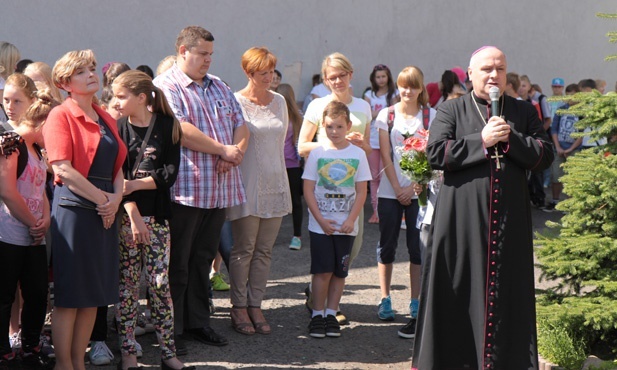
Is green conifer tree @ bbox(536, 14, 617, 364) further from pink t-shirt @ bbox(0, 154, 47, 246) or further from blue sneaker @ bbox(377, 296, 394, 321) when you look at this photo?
pink t-shirt @ bbox(0, 154, 47, 246)

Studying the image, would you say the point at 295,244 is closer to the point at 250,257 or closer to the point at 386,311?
the point at 386,311

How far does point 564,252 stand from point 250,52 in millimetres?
2833

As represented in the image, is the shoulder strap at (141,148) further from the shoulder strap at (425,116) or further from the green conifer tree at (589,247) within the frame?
the green conifer tree at (589,247)

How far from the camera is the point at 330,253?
285 inches

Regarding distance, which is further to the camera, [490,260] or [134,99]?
[134,99]

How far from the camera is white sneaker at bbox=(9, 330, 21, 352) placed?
20.5 ft

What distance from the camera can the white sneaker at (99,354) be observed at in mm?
6242

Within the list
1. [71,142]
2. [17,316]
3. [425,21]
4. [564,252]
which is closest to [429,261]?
[564,252]

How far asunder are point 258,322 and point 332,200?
1.13 metres

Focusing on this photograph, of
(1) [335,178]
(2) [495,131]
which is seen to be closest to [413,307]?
(1) [335,178]

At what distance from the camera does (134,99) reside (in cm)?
596

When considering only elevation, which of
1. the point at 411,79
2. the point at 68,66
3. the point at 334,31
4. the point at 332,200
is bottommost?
the point at 332,200

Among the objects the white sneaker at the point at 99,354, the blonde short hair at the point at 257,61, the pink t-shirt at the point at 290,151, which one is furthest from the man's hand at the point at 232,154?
the pink t-shirt at the point at 290,151

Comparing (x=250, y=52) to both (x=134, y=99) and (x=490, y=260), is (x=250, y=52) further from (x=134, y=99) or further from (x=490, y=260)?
(x=490, y=260)
